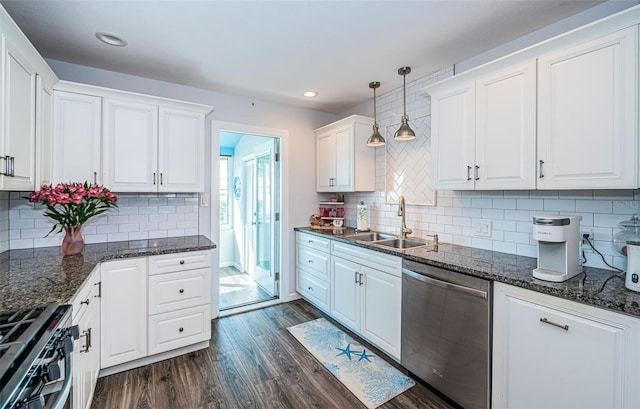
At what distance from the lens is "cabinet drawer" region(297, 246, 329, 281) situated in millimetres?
3170

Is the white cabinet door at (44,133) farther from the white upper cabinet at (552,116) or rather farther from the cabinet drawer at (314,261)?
the white upper cabinet at (552,116)

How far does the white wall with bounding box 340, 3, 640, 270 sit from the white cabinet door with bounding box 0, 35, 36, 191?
2955 mm

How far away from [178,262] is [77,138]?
1.25 metres

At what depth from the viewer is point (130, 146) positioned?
8.21ft

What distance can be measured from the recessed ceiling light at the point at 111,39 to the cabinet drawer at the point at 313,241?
95.3 inches

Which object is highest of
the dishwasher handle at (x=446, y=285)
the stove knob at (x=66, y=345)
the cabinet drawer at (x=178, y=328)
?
the dishwasher handle at (x=446, y=285)

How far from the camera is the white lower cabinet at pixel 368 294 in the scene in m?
2.32

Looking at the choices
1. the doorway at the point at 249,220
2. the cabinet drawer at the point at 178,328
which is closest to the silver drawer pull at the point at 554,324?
the cabinet drawer at the point at 178,328

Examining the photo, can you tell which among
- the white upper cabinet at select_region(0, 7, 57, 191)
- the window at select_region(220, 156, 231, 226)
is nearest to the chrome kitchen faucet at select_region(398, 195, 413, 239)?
the white upper cabinet at select_region(0, 7, 57, 191)

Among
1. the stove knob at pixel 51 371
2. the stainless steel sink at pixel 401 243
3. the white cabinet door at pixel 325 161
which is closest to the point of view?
the stove knob at pixel 51 371

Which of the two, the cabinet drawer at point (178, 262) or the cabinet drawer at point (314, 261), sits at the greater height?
the cabinet drawer at point (178, 262)

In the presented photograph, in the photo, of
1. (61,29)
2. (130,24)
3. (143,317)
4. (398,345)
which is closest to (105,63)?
(61,29)

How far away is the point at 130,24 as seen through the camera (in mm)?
1959

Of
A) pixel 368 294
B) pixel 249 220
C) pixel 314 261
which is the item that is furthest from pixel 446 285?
pixel 249 220
